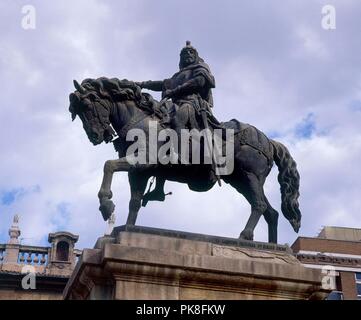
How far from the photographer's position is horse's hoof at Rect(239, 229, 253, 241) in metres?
10.0

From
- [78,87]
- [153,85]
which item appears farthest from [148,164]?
[153,85]

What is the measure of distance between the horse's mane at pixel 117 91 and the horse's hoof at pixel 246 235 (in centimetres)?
224

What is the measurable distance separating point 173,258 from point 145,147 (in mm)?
1960

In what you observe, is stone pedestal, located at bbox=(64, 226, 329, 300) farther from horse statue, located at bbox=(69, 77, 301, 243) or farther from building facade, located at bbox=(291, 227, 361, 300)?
building facade, located at bbox=(291, 227, 361, 300)

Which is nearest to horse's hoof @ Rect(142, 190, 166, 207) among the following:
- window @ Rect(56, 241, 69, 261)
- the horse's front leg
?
the horse's front leg

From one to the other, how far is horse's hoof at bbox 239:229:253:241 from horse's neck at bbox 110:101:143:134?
91.8 inches

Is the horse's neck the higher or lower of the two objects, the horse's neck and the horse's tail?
the higher

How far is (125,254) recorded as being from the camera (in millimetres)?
8344

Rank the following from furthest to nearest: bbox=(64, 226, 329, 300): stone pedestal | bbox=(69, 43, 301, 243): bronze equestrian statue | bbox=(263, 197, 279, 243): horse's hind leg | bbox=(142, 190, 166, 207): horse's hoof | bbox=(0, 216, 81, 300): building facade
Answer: bbox=(0, 216, 81, 300): building facade, bbox=(263, 197, 279, 243): horse's hind leg, bbox=(142, 190, 166, 207): horse's hoof, bbox=(69, 43, 301, 243): bronze equestrian statue, bbox=(64, 226, 329, 300): stone pedestal

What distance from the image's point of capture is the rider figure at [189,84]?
10938 millimetres

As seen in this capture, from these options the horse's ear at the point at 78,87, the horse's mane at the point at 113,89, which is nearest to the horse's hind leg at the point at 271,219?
the horse's mane at the point at 113,89
